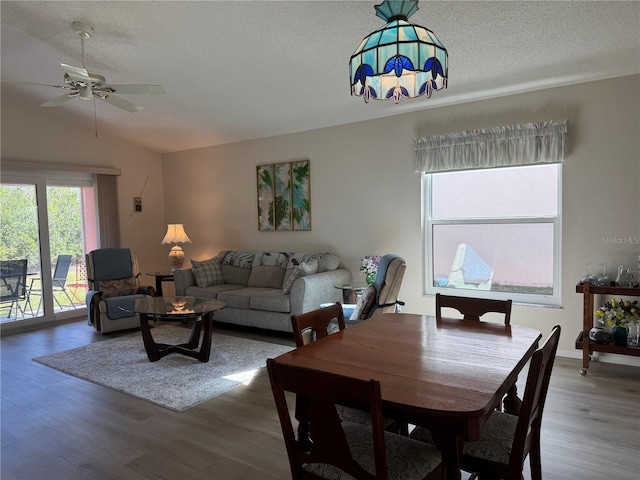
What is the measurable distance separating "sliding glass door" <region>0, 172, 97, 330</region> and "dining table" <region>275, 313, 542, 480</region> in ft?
17.3

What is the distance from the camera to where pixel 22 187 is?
5.65 metres

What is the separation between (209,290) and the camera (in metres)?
5.45

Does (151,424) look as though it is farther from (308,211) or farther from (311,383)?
(308,211)

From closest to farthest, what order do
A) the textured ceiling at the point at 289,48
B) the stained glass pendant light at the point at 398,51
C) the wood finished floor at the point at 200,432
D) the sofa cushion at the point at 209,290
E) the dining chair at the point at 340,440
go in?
1. the dining chair at the point at 340,440
2. the stained glass pendant light at the point at 398,51
3. the wood finished floor at the point at 200,432
4. the textured ceiling at the point at 289,48
5. the sofa cushion at the point at 209,290

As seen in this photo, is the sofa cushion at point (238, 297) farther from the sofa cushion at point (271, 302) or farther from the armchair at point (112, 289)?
the armchair at point (112, 289)

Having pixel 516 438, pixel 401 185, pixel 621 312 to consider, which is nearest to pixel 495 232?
pixel 401 185

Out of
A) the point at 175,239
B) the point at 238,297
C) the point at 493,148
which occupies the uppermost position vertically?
the point at 493,148

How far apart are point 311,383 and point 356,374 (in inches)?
12.1

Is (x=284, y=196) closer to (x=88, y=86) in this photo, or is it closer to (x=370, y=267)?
(x=370, y=267)

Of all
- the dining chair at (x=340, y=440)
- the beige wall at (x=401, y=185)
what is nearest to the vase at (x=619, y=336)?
the beige wall at (x=401, y=185)

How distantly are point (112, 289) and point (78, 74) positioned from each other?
3.15 meters

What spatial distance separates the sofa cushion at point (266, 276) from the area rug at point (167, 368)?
853 mm

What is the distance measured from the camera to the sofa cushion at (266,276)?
546 cm

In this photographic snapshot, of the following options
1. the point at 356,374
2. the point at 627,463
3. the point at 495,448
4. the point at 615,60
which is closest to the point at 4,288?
the point at 356,374
